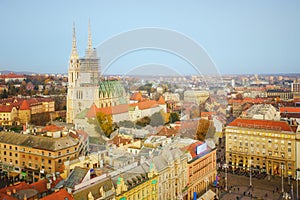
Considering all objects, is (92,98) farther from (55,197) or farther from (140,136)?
(55,197)

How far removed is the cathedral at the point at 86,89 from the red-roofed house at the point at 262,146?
15007 millimetres

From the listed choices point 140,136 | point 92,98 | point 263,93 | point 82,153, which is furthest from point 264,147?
point 263,93

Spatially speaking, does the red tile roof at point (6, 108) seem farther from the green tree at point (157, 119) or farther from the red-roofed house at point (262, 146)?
Result: the red-roofed house at point (262, 146)

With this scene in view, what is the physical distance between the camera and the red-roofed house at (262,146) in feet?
79.0

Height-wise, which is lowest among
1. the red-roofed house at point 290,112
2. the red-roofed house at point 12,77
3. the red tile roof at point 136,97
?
the red-roofed house at point 290,112

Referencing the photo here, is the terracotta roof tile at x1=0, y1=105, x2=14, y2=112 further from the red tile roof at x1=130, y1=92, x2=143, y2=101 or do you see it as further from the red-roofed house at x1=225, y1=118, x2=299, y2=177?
the red-roofed house at x1=225, y1=118, x2=299, y2=177

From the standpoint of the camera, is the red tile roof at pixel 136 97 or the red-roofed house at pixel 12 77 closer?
the red tile roof at pixel 136 97

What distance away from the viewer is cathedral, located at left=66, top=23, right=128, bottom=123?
3900 centimetres

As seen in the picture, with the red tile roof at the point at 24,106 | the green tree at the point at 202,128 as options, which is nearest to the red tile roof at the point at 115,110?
the green tree at the point at 202,128

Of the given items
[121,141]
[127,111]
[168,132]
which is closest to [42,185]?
[121,141]

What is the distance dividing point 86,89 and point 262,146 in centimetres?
2195

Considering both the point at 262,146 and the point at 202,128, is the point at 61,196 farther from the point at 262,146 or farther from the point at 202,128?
the point at 202,128

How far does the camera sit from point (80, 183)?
12930 millimetres

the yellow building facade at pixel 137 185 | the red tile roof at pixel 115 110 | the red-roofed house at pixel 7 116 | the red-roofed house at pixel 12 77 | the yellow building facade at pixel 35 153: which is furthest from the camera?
the red-roofed house at pixel 12 77
